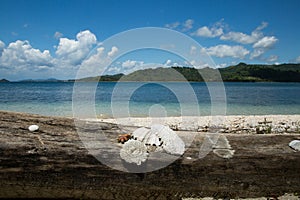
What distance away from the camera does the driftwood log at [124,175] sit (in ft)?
10.2

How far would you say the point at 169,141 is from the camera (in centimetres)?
366

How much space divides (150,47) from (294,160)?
11.0 ft

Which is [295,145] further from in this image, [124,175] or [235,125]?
[235,125]

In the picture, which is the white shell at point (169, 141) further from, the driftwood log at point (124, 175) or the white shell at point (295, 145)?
the white shell at point (295, 145)

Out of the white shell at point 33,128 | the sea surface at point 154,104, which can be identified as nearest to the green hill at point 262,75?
the sea surface at point 154,104

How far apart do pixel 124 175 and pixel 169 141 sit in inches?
33.9

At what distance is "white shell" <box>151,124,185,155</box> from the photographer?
11.7ft

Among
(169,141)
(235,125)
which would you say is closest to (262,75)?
(235,125)

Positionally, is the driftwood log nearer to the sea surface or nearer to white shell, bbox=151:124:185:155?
white shell, bbox=151:124:185:155

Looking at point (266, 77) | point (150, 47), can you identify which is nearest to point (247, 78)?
point (266, 77)

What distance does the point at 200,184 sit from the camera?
3.20 metres

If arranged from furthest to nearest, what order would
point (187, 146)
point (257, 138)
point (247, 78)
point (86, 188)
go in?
point (247, 78) → point (257, 138) → point (187, 146) → point (86, 188)

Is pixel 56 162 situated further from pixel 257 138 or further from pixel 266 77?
pixel 266 77

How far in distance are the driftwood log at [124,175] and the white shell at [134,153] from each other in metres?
0.22
